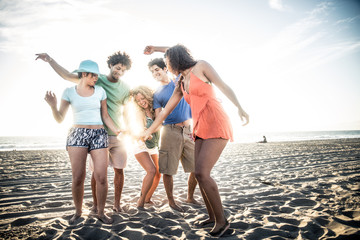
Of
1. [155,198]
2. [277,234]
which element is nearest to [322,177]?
[277,234]

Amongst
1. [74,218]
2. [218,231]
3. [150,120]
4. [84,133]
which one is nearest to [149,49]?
[150,120]

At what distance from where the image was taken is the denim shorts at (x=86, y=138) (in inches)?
103

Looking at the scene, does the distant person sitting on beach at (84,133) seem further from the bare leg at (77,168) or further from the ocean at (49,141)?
the ocean at (49,141)

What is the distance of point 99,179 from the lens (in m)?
2.64

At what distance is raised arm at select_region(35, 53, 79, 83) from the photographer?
9.12 feet

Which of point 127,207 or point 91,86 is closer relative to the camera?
point 91,86

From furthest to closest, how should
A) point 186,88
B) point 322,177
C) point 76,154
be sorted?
point 322,177 < point 76,154 < point 186,88

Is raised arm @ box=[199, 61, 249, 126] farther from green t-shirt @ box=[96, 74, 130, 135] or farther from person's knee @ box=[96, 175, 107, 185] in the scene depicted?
person's knee @ box=[96, 175, 107, 185]

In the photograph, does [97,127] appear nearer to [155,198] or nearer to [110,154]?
[110,154]

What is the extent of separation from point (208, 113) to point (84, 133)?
1.77 m

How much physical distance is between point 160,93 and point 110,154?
1384mm

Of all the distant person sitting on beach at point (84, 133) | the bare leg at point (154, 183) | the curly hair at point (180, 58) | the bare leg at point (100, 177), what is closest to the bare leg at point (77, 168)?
the distant person sitting on beach at point (84, 133)

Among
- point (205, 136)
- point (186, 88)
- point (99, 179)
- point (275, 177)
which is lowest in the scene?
point (275, 177)

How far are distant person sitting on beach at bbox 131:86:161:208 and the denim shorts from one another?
2.45 ft
